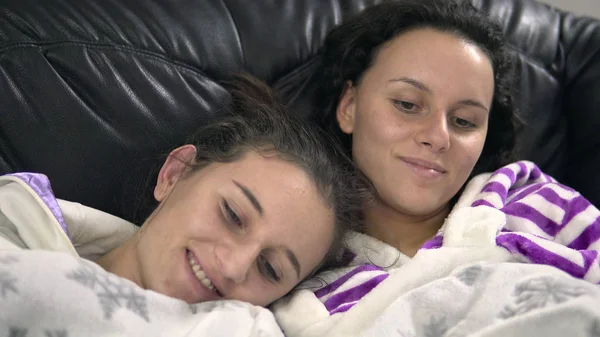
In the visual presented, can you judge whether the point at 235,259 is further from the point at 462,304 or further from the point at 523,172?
the point at 523,172

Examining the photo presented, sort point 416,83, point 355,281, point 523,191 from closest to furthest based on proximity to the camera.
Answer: point 355,281
point 416,83
point 523,191

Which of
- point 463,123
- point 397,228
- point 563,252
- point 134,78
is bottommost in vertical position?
point 397,228

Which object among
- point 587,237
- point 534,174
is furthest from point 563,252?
point 534,174

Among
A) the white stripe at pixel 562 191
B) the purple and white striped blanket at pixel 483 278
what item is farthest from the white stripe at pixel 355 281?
the white stripe at pixel 562 191

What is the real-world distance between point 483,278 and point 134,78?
729 mm

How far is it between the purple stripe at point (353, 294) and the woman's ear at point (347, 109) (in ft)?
1.19

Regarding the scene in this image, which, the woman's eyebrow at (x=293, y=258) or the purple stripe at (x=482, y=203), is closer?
the woman's eyebrow at (x=293, y=258)

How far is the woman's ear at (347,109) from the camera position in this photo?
140 centimetres

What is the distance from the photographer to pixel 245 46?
4.55ft

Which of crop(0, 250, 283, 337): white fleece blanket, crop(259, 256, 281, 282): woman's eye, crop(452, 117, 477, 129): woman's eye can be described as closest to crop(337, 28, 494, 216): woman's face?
crop(452, 117, 477, 129): woman's eye

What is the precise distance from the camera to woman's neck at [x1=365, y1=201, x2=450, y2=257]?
1.35m

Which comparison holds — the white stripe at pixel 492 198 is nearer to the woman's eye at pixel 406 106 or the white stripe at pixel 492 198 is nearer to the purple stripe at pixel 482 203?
the purple stripe at pixel 482 203

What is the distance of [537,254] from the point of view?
1.11 meters

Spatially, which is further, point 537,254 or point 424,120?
point 424,120
